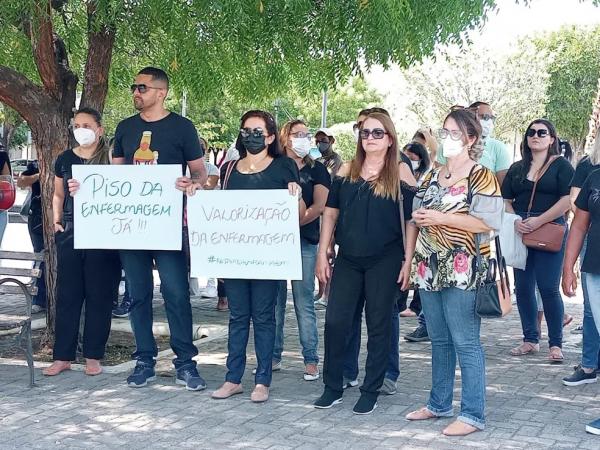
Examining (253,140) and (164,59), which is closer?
(253,140)

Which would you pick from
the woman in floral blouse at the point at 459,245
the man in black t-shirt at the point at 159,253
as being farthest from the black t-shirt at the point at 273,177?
the woman in floral blouse at the point at 459,245

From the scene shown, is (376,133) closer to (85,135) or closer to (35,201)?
(85,135)

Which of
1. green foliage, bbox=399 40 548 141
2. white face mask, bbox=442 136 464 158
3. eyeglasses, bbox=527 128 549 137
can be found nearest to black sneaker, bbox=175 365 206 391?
white face mask, bbox=442 136 464 158

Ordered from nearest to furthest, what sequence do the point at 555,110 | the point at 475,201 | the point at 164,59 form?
the point at 475,201 → the point at 164,59 → the point at 555,110

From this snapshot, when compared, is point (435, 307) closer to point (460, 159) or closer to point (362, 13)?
point (460, 159)

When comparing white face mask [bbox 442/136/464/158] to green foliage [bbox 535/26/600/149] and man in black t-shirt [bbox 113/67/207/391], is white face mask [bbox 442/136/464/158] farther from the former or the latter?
green foliage [bbox 535/26/600/149]

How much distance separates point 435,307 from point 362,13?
95.8 inches

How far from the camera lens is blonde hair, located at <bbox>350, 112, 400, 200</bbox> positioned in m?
6.00

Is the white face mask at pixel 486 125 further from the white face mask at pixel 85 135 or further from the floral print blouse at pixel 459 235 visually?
the white face mask at pixel 85 135

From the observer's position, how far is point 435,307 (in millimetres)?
5820

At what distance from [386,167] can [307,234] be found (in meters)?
1.27

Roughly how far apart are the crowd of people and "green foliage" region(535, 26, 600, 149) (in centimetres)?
4480

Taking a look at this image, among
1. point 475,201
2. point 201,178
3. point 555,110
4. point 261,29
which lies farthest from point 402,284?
point 555,110

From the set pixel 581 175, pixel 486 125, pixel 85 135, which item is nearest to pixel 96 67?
pixel 85 135
